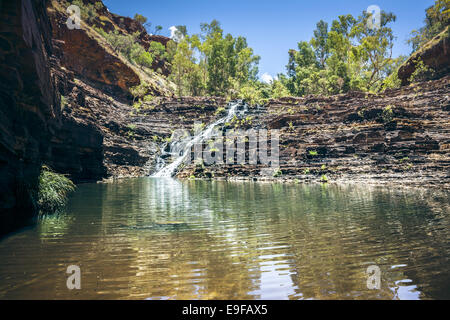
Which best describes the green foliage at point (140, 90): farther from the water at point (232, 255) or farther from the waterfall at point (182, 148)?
the water at point (232, 255)

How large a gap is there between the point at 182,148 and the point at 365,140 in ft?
87.1

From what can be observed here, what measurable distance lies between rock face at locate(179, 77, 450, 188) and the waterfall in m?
3.32

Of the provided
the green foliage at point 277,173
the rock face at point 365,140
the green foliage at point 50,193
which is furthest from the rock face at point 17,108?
the green foliage at point 277,173

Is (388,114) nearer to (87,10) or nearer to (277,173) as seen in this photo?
(277,173)

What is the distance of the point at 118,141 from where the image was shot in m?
41.6

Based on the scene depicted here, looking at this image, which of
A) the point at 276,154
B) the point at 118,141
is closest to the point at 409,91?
the point at 276,154

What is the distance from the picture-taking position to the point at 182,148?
44.5 metres

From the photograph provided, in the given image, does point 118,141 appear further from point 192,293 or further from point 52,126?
point 192,293

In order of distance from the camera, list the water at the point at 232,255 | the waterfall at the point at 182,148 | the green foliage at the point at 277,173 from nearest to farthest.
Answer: the water at the point at 232,255
the green foliage at the point at 277,173
the waterfall at the point at 182,148

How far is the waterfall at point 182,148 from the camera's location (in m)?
40.7

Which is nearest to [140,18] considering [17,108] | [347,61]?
[347,61]

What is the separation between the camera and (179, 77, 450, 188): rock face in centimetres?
2597

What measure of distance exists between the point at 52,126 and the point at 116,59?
138 feet

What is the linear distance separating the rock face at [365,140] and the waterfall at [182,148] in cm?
332
